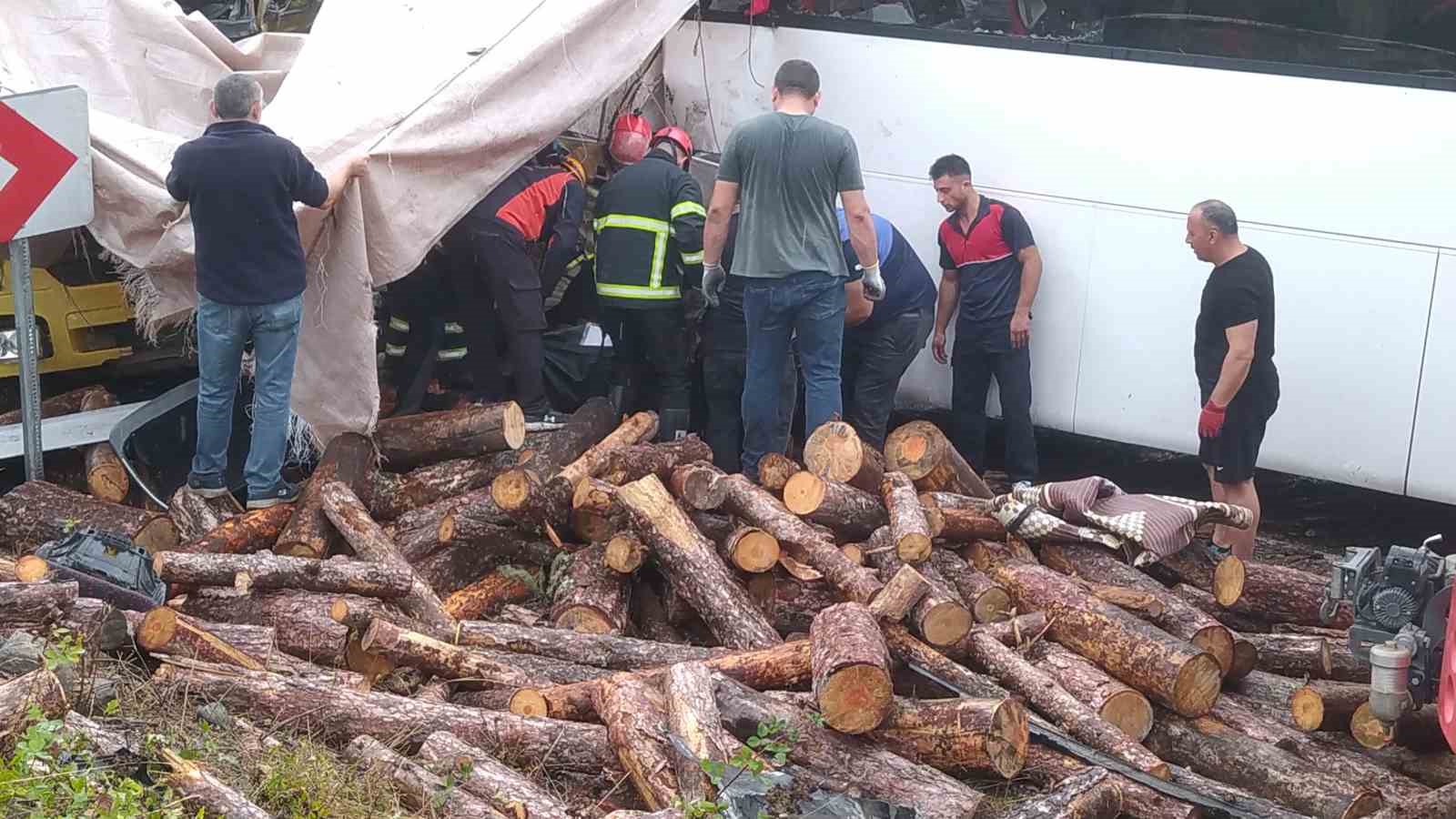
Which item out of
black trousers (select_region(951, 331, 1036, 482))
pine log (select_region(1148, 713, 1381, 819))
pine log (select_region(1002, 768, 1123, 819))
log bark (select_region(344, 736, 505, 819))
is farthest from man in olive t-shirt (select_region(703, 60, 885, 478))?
log bark (select_region(344, 736, 505, 819))

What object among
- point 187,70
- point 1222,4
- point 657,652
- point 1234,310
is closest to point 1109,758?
point 657,652

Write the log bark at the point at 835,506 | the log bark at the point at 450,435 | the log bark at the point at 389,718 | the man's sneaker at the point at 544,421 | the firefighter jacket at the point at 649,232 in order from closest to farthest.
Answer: the log bark at the point at 389,718, the log bark at the point at 835,506, the log bark at the point at 450,435, the man's sneaker at the point at 544,421, the firefighter jacket at the point at 649,232

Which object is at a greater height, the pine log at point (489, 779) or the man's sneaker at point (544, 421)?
the man's sneaker at point (544, 421)

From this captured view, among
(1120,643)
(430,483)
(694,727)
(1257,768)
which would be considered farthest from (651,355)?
(1257,768)

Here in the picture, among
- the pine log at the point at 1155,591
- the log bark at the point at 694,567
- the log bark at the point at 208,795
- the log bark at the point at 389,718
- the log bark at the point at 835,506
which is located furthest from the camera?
the log bark at the point at 835,506

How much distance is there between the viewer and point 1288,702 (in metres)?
5.38

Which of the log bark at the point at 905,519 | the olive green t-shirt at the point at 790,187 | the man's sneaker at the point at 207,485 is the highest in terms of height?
the olive green t-shirt at the point at 790,187

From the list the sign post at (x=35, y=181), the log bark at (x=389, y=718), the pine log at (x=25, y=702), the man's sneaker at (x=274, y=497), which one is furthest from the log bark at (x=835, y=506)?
the sign post at (x=35, y=181)

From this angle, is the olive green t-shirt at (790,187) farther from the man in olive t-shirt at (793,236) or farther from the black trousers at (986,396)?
the black trousers at (986,396)

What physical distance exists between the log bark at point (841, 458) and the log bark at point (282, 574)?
5.98 feet

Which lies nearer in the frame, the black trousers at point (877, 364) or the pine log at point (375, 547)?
the pine log at point (375, 547)

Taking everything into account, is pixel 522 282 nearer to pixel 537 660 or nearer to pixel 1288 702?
pixel 537 660

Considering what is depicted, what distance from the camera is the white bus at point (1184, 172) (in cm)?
686

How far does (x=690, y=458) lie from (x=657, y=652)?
1582mm
